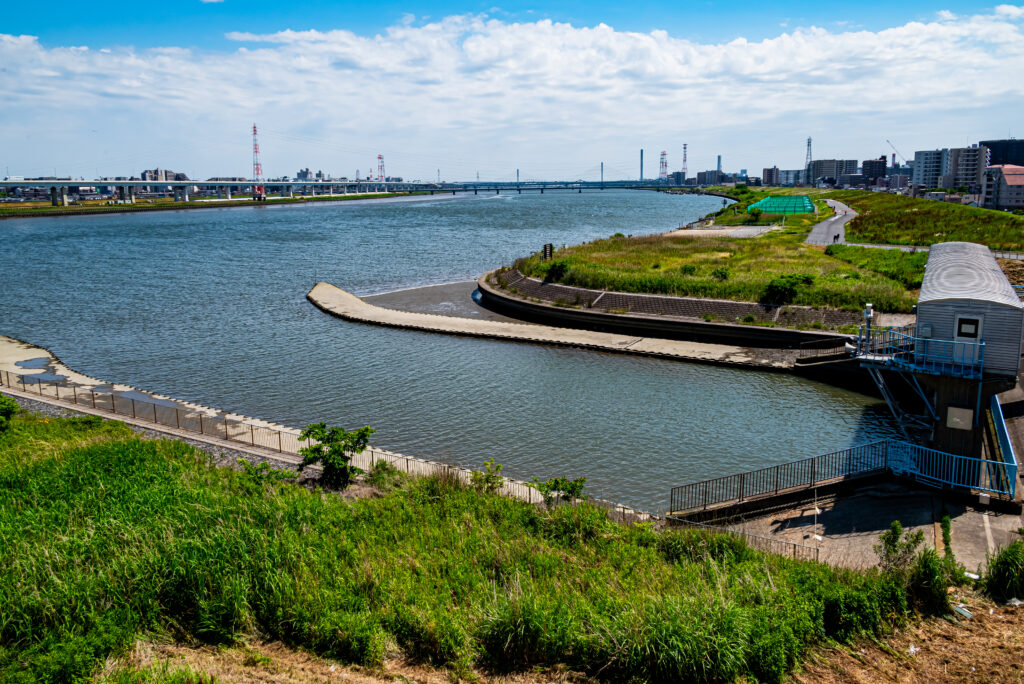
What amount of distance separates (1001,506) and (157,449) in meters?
21.9

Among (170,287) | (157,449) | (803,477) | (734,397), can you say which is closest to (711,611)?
(803,477)

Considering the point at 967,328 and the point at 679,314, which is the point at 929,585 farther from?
the point at 679,314

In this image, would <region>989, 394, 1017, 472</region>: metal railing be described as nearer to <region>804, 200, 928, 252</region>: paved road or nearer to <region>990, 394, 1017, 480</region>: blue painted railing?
<region>990, 394, 1017, 480</region>: blue painted railing

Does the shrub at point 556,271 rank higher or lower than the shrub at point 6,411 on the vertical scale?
higher

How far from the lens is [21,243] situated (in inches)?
4190

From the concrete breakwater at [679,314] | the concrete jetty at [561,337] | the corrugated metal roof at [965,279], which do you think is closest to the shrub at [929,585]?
the corrugated metal roof at [965,279]

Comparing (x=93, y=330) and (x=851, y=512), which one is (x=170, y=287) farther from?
(x=851, y=512)

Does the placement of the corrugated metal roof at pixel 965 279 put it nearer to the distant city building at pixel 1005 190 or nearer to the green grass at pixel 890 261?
the green grass at pixel 890 261

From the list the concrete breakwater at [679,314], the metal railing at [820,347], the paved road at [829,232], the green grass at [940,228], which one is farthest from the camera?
the paved road at [829,232]

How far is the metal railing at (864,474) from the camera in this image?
1711 centimetres

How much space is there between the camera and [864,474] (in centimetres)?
1808

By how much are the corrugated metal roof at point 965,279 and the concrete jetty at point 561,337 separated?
30.1ft

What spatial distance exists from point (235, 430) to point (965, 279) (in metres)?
23.2

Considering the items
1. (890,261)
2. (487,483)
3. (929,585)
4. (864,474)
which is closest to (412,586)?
(487,483)
